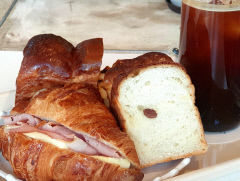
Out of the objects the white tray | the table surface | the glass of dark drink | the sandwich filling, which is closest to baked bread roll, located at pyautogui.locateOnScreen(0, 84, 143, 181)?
the sandwich filling

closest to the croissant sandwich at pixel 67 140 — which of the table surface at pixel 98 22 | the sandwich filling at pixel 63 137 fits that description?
the sandwich filling at pixel 63 137

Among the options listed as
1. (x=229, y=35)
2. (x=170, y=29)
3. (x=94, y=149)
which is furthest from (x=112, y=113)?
(x=170, y=29)

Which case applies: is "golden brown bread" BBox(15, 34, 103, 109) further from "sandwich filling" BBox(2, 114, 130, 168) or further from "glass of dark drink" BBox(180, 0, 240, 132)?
"glass of dark drink" BBox(180, 0, 240, 132)

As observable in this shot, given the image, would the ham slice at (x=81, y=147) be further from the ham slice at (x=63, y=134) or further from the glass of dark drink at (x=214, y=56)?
the glass of dark drink at (x=214, y=56)

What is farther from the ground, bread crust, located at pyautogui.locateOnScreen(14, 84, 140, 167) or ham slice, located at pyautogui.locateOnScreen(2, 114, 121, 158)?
bread crust, located at pyautogui.locateOnScreen(14, 84, 140, 167)

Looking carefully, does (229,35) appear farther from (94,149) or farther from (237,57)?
(94,149)

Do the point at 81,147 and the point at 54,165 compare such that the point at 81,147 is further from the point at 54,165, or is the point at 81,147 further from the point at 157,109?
the point at 157,109
